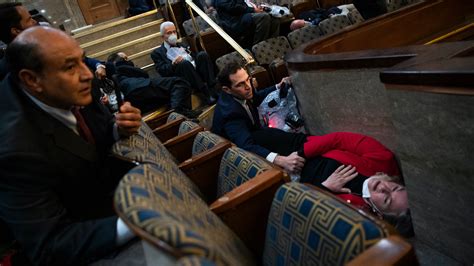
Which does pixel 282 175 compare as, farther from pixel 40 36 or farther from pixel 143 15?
pixel 143 15

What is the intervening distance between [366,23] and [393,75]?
4.71 feet

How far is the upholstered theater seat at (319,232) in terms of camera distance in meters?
0.67

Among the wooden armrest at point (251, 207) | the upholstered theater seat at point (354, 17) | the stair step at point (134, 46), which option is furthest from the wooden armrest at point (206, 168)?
the upholstered theater seat at point (354, 17)

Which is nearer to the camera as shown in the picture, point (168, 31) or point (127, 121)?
point (127, 121)

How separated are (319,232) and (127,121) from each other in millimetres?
725

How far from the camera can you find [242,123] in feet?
6.54

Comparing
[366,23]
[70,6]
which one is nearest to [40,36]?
[366,23]

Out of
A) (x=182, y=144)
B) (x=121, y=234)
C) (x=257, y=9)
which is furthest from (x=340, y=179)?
(x=257, y=9)

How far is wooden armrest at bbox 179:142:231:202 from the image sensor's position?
142 cm

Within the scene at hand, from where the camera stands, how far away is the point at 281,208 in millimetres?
887

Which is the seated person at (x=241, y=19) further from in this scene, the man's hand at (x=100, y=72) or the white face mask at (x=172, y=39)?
the man's hand at (x=100, y=72)

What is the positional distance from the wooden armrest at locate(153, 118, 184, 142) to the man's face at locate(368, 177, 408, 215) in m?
1.21

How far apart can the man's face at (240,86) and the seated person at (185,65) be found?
5.20 ft

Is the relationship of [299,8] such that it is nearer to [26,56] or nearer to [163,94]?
[163,94]
